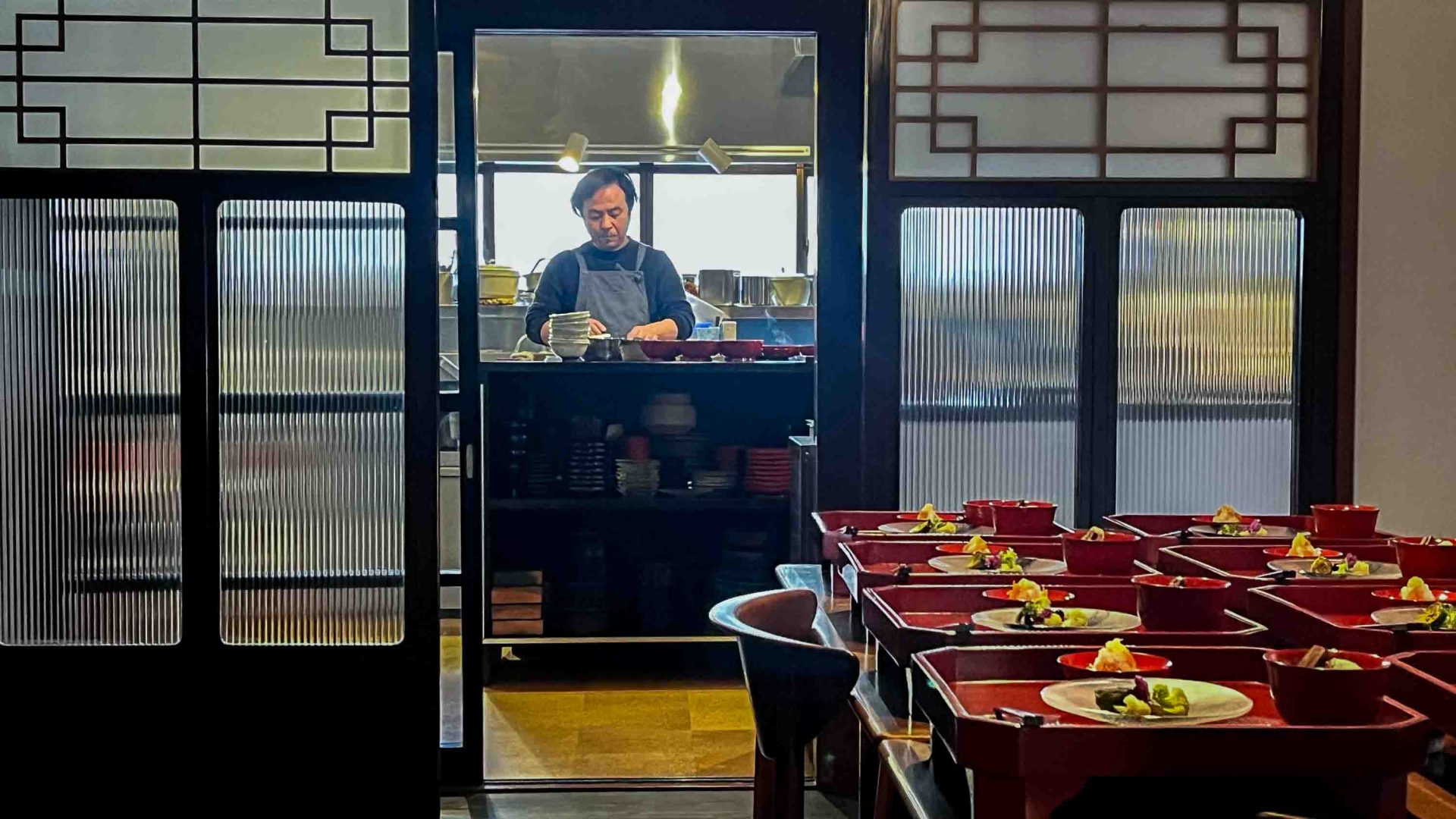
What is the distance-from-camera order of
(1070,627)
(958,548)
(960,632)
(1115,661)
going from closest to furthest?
(1115,661)
(960,632)
(1070,627)
(958,548)

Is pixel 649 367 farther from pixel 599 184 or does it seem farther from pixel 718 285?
pixel 718 285

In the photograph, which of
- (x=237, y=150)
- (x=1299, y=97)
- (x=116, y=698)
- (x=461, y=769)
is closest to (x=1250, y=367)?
(x=1299, y=97)

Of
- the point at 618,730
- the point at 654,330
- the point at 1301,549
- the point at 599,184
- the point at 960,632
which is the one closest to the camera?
the point at 960,632

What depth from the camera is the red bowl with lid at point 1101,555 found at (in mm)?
2131

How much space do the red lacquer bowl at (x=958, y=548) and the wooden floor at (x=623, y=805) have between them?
125 cm

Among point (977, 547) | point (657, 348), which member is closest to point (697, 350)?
point (657, 348)

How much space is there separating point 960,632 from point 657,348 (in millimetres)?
3284

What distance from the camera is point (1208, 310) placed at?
142 inches

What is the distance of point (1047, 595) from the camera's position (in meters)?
1.85

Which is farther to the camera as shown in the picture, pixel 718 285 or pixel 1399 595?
pixel 718 285

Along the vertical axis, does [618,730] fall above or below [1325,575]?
below

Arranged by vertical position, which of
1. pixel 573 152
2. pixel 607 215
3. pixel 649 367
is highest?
pixel 573 152

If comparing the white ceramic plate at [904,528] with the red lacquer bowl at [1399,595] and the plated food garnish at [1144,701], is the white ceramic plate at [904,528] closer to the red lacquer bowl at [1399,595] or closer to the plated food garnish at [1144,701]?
the red lacquer bowl at [1399,595]

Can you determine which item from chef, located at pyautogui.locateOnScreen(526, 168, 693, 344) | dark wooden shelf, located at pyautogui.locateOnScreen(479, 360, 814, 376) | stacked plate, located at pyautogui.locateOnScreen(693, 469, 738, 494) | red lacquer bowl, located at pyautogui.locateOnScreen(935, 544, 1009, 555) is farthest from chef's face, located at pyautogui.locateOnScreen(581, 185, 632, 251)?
red lacquer bowl, located at pyautogui.locateOnScreen(935, 544, 1009, 555)
